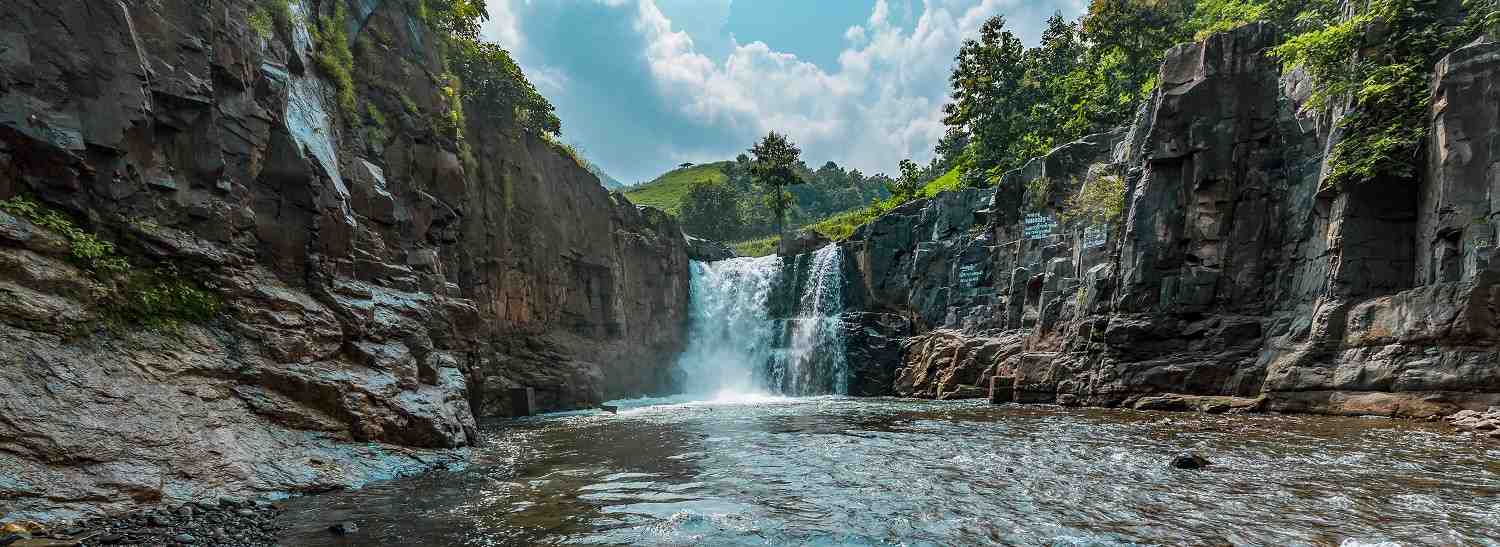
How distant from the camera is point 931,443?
1465cm

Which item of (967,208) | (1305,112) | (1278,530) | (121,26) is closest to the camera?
(1278,530)

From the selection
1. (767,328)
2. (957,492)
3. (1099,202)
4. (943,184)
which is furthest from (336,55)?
(943,184)

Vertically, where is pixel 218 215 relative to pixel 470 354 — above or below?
above

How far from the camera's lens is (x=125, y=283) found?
33.6 ft

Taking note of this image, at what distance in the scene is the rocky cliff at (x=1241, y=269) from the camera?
17.0 metres

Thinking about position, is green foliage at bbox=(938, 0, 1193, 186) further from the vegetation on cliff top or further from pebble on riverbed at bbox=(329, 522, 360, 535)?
pebble on riverbed at bbox=(329, 522, 360, 535)

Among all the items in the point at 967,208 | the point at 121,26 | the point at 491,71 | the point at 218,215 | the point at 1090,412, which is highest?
the point at 491,71

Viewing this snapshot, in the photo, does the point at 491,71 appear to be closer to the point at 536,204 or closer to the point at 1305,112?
the point at 536,204

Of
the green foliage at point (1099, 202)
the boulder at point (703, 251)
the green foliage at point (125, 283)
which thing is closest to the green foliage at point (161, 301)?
the green foliage at point (125, 283)

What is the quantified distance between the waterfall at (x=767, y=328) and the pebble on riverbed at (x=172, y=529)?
33.8 meters

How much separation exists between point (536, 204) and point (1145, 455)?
91.8 feet

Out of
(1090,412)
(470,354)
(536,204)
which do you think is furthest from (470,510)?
(536,204)

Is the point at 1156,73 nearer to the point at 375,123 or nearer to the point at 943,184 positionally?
the point at 943,184

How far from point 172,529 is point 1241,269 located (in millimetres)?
29008
